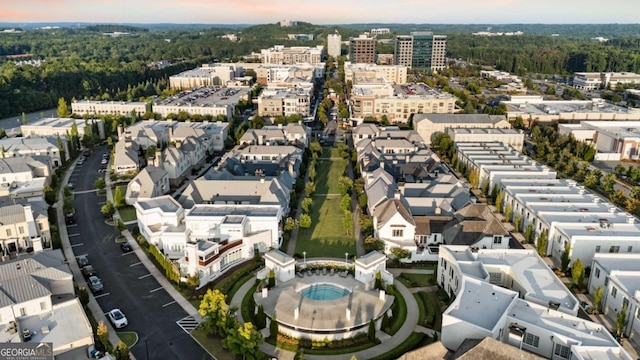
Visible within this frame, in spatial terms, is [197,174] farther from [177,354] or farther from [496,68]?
[496,68]

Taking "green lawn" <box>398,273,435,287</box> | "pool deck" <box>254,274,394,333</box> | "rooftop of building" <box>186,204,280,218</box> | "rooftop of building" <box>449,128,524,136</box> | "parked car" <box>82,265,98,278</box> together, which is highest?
"rooftop of building" <box>449,128,524,136</box>

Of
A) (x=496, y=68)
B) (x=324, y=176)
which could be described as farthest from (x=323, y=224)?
(x=496, y=68)

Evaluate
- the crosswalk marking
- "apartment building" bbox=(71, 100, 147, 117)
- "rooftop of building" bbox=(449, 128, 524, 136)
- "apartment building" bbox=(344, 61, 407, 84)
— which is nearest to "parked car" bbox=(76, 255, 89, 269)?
the crosswalk marking

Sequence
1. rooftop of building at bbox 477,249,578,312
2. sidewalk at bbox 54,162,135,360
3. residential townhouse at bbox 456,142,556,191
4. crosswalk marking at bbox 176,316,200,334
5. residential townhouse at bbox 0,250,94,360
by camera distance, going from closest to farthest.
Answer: residential townhouse at bbox 0,250,94,360
sidewalk at bbox 54,162,135,360
crosswalk marking at bbox 176,316,200,334
rooftop of building at bbox 477,249,578,312
residential townhouse at bbox 456,142,556,191

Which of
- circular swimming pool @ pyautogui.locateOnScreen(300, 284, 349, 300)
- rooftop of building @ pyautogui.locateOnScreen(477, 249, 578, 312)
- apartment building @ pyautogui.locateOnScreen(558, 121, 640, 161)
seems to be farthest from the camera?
apartment building @ pyautogui.locateOnScreen(558, 121, 640, 161)

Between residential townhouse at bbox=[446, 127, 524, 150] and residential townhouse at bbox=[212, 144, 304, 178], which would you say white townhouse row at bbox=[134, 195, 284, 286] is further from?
residential townhouse at bbox=[446, 127, 524, 150]

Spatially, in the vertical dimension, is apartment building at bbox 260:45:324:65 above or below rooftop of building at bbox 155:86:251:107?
above
